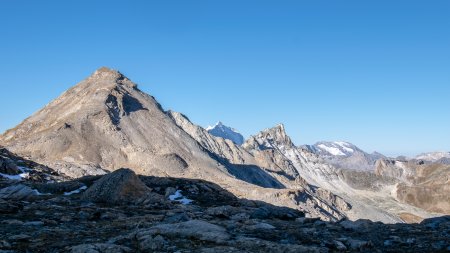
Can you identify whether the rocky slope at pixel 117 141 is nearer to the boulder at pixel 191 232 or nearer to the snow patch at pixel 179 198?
the snow patch at pixel 179 198

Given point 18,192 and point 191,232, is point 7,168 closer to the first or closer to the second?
point 18,192

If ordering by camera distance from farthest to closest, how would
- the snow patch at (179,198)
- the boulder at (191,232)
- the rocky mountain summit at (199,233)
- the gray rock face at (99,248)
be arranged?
the snow patch at (179,198) < the boulder at (191,232) < the rocky mountain summit at (199,233) < the gray rock face at (99,248)

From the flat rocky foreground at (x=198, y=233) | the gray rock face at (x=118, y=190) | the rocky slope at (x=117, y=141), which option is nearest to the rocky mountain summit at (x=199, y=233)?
the flat rocky foreground at (x=198, y=233)

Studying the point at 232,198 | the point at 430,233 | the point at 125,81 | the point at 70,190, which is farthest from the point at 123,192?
the point at 125,81

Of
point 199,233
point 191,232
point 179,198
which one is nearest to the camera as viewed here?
point 199,233

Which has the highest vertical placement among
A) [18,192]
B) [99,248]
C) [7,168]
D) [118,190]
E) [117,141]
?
[117,141]

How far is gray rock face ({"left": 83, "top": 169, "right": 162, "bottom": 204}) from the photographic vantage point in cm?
3234

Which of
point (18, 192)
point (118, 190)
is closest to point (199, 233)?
point (118, 190)

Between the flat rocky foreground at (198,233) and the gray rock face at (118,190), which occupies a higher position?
the gray rock face at (118,190)

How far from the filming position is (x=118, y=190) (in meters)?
33.2

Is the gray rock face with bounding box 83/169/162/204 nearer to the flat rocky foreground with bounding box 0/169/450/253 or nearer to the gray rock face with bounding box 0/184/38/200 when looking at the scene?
the flat rocky foreground with bounding box 0/169/450/253

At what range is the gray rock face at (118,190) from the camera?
106 ft

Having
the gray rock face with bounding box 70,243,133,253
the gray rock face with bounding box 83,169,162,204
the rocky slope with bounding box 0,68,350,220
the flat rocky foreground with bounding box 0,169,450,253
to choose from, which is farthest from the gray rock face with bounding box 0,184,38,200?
the rocky slope with bounding box 0,68,350,220

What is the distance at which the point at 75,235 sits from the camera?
52.7ft
